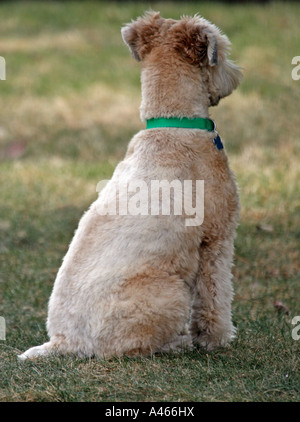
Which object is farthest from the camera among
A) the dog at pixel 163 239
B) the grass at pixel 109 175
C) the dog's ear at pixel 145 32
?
the dog's ear at pixel 145 32

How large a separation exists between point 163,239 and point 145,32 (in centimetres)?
120

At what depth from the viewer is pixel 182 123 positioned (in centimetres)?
414

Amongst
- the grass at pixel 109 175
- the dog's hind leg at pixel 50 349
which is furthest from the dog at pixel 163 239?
the grass at pixel 109 175

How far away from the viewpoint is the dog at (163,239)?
3850 millimetres

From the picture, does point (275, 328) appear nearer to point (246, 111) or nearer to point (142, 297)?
point (142, 297)

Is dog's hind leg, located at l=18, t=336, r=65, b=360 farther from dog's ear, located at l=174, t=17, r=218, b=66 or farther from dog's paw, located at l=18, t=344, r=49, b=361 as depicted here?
dog's ear, located at l=174, t=17, r=218, b=66

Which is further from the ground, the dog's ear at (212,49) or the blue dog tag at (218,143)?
the dog's ear at (212,49)

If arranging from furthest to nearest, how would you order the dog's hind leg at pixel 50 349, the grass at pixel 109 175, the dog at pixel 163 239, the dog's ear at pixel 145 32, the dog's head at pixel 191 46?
the dog's ear at pixel 145 32 < the dog's head at pixel 191 46 < the dog's hind leg at pixel 50 349 < the dog at pixel 163 239 < the grass at pixel 109 175

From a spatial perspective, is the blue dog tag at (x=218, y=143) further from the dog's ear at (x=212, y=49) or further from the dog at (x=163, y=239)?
the dog's ear at (x=212, y=49)

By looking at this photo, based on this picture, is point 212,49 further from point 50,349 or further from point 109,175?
point 109,175

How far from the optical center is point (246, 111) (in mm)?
10531

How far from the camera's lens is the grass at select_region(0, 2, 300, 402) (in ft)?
12.1

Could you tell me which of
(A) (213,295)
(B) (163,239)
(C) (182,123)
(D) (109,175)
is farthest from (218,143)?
(D) (109,175)

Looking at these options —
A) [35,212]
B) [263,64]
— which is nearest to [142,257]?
[35,212]
